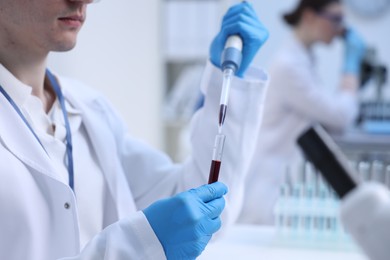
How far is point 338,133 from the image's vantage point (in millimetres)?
2477

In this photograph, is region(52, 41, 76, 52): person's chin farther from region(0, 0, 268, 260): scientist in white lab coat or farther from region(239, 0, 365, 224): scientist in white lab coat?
region(239, 0, 365, 224): scientist in white lab coat

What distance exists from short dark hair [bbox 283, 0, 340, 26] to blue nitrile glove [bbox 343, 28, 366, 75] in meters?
0.39

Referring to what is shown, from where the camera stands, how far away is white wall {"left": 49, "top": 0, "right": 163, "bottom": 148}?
2.59 meters

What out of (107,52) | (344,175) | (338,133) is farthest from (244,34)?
(107,52)

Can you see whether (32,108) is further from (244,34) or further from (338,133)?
(338,133)

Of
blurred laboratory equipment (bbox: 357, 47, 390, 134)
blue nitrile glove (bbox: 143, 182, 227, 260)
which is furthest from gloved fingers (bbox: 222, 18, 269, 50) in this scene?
blurred laboratory equipment (bbox: 357, 47, 390, 134)

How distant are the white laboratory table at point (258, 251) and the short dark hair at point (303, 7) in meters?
1.33

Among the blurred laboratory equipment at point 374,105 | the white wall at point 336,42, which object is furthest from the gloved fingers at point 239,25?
the white wall at point 336,42

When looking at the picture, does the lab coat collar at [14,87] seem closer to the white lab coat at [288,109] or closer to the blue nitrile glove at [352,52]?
the white lab coat at [288,109]

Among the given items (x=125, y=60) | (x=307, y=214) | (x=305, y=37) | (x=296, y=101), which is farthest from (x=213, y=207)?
(x=125, y=60)

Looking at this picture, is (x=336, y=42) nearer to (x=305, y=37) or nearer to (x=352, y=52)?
(x=352, y=52)

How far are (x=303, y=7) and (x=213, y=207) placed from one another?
5.87 ft

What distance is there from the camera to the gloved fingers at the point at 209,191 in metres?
0.85

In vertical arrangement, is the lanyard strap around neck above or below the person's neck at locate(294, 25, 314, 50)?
below
